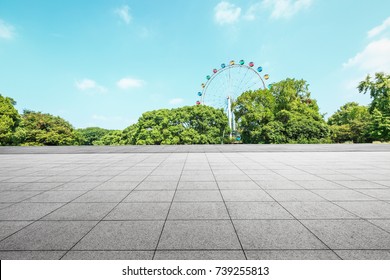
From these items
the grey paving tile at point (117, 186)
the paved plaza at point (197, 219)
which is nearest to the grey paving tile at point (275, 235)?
the paved plaza at point (197, 219)

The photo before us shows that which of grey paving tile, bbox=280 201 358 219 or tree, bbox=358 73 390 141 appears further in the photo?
tree, bbox=358 73 390 141

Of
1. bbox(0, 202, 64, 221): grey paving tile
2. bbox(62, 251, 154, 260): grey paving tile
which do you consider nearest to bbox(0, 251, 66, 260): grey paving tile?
bbox(62, 251, 154, 260): grey paving tile

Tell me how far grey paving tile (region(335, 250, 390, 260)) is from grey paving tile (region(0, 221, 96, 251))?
10.2ft

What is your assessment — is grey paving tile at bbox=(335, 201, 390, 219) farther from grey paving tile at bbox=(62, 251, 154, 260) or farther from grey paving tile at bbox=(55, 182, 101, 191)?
grey paving tile at bbox=(55, 182, 101, 191)

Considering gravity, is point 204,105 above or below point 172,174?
above

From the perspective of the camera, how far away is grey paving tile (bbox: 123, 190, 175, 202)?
13.8 feet

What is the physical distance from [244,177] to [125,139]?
1529 inches

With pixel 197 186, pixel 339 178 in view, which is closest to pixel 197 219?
pixel 197 186

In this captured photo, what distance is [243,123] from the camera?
32.6 meters

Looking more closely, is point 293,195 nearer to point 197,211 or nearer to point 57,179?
point 197,211

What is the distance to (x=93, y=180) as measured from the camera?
19.9 ft

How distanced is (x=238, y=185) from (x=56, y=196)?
4.16m
